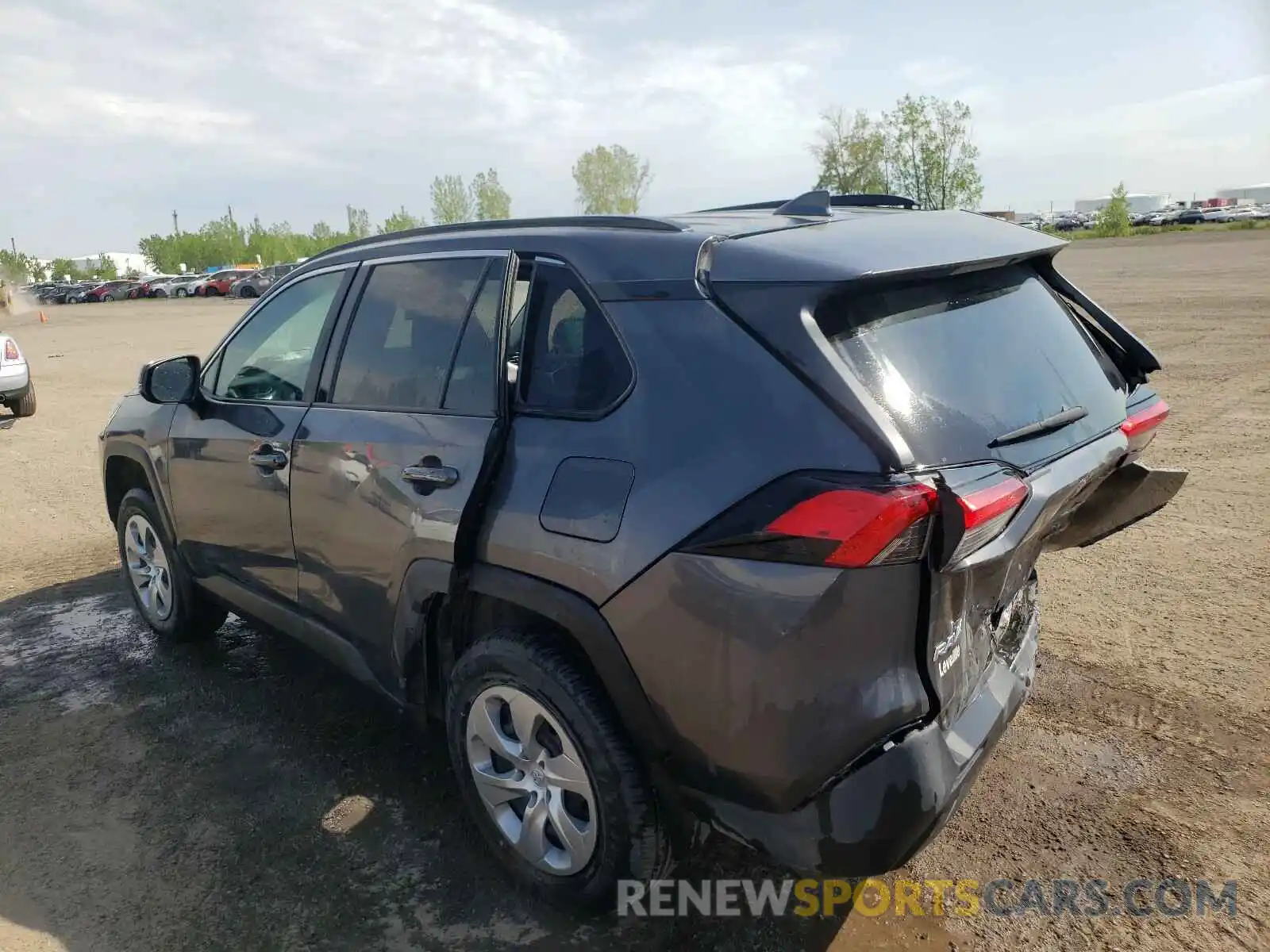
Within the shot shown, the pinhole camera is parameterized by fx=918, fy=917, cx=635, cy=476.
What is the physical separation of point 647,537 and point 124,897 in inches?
77.5

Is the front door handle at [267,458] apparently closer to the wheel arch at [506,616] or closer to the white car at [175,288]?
the wheel arch at [506,616]

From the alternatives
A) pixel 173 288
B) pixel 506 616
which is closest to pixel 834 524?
pixel 506 616

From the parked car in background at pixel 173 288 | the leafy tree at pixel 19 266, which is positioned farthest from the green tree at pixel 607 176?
the leafy tree at pixel 19 266

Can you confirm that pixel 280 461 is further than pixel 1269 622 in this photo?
No

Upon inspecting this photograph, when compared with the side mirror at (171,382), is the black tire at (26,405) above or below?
below

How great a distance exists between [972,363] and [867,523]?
0.69 metres

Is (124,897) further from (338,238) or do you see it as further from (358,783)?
(338,238)

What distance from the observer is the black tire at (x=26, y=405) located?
11.1 m

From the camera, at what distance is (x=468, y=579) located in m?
2.59

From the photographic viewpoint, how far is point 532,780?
256cm

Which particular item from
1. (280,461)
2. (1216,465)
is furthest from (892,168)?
(280,461)

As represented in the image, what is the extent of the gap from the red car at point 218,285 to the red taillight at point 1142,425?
57.2m

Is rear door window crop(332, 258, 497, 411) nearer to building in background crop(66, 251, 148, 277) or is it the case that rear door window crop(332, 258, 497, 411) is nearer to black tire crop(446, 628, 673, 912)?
black tire crop(446, 628, 673, 912)

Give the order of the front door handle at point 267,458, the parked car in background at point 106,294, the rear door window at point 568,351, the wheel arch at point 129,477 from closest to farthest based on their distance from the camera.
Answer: the rear door window at point 568,351 < the front door handle at point 267,458 < the wheel arch at point 129,477 < the parked car in background at point 106,294
